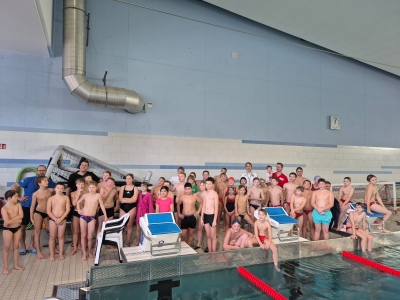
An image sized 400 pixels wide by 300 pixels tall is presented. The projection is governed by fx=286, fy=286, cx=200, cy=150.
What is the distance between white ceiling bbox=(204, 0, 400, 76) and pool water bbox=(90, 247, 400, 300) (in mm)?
6462

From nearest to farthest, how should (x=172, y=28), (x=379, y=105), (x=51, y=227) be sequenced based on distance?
1. (x=51, y=227)
2. (x=172, y=28)
3. (x=379, y=105)

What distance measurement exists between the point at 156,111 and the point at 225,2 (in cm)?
381

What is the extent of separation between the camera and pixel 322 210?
610 centimetres

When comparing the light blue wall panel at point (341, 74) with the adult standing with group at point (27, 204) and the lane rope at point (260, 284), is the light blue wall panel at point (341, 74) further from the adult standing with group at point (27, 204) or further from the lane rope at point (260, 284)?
the adult standing with group at point (27, 204)

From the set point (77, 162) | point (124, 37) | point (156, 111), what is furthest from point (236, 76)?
point (77, 162)

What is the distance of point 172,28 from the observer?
8.88 metres

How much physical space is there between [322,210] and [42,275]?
5330 millimetres

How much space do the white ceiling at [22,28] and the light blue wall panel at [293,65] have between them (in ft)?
23.9

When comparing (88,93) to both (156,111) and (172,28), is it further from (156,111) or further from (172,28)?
(172,28)

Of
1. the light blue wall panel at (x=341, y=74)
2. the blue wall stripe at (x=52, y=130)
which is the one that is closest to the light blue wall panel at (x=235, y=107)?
the light blue wall panel at (x=341, y=74)

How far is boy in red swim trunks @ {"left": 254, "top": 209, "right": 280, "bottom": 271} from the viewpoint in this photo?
200 inches

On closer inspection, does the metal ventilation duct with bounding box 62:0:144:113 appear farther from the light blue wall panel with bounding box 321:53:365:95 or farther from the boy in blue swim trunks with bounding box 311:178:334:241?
the light blue wall panel with bounding box 321:53:365:95

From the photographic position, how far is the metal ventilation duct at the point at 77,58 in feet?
23.5

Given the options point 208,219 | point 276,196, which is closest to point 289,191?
point 276,196
